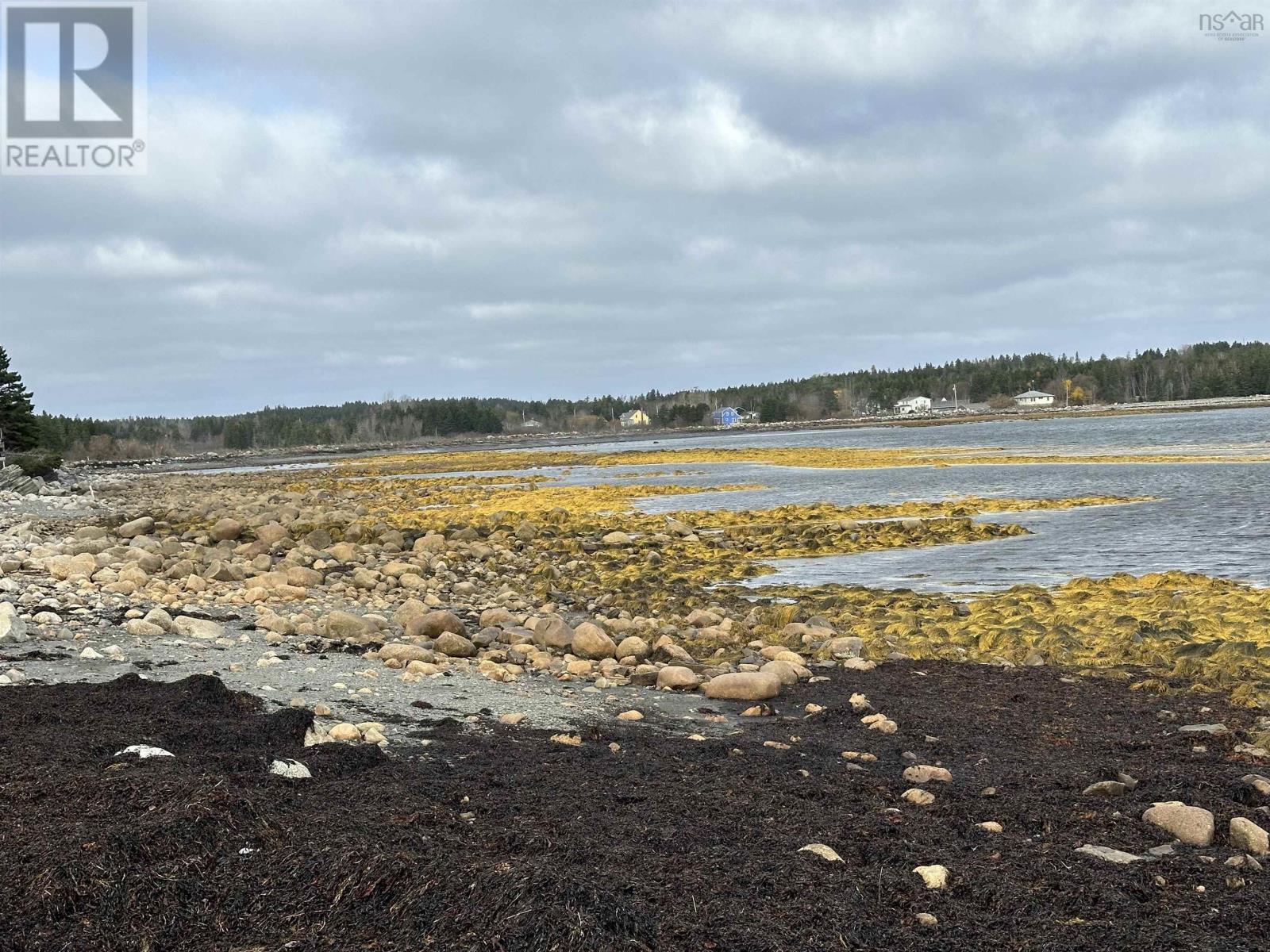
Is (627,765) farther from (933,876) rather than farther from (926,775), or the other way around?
(933,876)

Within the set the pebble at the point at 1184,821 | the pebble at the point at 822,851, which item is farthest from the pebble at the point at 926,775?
the pebble at the point at 822,851

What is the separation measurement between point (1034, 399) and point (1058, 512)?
544 ft

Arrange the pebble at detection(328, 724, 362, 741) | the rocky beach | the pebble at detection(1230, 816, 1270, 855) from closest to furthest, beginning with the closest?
the rocky beach
the pebble at detection(1230, 816, 1270, 855)
the pebble at detection(328, 724, 362, 741)

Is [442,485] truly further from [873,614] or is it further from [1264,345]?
[1264,345]

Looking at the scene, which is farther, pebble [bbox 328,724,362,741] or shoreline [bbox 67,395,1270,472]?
shoreline [bbox 67,395,1270,472]

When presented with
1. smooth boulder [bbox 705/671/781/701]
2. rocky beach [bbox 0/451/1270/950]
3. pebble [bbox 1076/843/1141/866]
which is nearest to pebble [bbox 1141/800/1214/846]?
rocky beach [bbox 0/451/1270/950]

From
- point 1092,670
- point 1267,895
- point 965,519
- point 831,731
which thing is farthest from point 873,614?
point 965,519

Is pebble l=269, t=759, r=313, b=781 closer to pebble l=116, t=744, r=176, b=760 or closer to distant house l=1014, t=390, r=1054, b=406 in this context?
pebble l=116, t=744, r=176, b=760

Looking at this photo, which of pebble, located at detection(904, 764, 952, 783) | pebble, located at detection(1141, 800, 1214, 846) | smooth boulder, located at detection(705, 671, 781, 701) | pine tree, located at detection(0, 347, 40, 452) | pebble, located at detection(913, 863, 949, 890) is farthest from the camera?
pine tree, located at detection(0, 347, 40, 452)

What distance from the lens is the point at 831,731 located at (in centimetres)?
751

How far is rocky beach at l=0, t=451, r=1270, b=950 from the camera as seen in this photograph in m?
3.85

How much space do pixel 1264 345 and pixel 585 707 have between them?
641 feet

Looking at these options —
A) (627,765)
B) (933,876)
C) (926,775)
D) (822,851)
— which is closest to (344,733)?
(627,765)

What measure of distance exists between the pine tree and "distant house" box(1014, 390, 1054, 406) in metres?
159
